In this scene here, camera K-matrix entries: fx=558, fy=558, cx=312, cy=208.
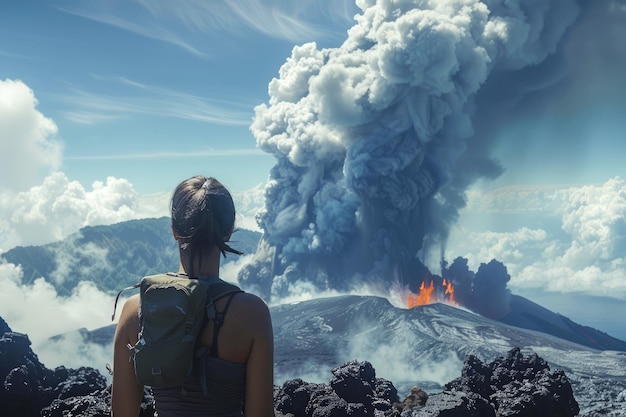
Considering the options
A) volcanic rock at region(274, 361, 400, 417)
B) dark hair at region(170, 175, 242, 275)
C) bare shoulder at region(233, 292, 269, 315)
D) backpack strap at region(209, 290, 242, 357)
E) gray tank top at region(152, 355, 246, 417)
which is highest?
dark hair at region(170, 175, 242, 275)

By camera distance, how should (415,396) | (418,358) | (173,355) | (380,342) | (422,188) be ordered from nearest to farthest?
(173,355), (415,396), (418,358), (380,342), (422,188)

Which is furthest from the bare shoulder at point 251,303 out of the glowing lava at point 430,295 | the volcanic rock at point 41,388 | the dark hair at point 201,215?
the glowing lava at point 430,295

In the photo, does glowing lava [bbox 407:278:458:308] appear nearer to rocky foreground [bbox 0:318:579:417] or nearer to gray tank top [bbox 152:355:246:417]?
rocky foreground [bbox 0:318:579:417]

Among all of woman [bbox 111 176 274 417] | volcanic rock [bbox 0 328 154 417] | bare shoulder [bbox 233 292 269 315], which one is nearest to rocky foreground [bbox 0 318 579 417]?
volcanic rock [bbox 0 328 154 417]

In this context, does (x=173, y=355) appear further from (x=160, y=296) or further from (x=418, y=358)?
(x=418, y=358)

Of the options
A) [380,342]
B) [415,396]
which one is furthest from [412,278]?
[415,396]

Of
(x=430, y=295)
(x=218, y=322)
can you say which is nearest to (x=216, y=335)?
(x=218, y=322)

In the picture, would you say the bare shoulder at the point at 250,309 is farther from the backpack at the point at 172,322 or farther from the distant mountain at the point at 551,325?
the distant mountain at the point at 551,325
